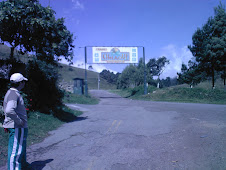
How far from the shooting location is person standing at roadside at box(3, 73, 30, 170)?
3631 millimetres

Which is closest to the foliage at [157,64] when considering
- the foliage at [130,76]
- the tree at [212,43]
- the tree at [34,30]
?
the foliage at [130,76]

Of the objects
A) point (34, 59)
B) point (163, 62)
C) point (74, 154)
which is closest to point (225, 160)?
point (74, 154)

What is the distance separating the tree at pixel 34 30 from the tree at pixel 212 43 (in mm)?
23935

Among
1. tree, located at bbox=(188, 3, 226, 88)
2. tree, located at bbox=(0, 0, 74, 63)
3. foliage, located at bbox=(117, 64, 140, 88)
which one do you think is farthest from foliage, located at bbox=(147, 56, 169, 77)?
tree, located at bbox=(0, 0, 74, 63)

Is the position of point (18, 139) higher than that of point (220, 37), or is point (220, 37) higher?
point (220, 37)

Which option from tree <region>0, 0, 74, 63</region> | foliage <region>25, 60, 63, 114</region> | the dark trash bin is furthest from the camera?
the dark trash bin

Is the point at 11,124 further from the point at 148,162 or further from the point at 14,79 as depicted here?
the point at 148,162

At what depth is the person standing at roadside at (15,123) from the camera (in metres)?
3.63

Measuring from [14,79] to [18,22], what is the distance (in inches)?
236

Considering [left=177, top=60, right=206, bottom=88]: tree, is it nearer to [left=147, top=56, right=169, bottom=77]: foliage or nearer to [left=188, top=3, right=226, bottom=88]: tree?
[left=188, top=3, right=226, bottom=88]: tree

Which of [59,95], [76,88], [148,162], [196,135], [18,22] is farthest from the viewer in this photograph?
[76,88]

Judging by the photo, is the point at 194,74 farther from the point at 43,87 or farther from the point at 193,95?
the point at 43,87

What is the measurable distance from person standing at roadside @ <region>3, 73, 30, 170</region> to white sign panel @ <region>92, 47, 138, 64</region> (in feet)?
93.3

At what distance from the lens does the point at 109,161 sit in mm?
4738
